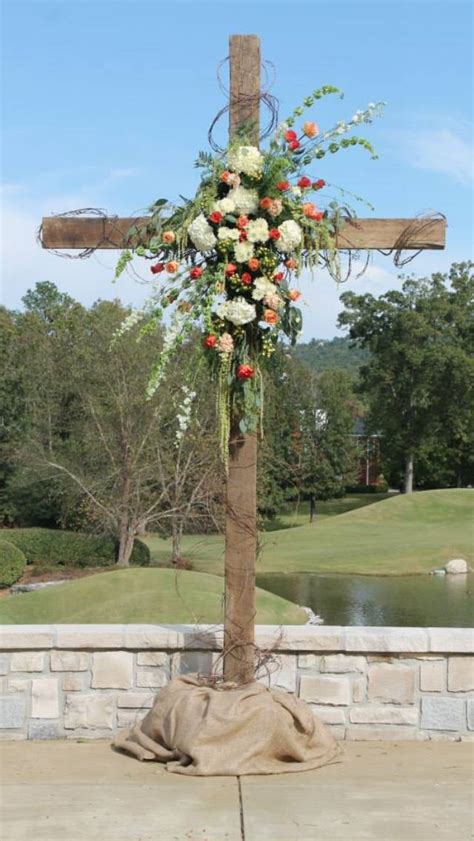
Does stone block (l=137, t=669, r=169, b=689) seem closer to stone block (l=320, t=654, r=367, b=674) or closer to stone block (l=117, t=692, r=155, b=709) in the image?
stone block (l=117, t=692, r=155, b=709)

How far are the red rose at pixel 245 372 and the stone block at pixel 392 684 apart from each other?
1870 millimetres

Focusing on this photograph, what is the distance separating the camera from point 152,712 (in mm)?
5719

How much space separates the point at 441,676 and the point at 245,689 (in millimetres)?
1252

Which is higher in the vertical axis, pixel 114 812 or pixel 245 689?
pixel 245 689

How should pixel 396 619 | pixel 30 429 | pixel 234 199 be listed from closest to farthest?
pixel 234 199 < pixel 396 619 < pixel 30 429

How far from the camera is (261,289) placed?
5.67 metres

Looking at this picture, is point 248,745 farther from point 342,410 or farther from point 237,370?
point 342,410

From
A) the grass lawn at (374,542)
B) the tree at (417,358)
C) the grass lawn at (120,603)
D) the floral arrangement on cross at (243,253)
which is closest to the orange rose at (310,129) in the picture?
the floral arrangement on cross at (243,253)

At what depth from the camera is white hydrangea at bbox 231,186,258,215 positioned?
570cm

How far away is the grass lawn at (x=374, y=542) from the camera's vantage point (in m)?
29.5

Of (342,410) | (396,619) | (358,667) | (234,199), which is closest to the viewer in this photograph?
(234,199)

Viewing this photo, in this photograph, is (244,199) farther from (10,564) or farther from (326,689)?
(10,564)

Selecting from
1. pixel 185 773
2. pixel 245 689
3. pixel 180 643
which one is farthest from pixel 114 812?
pixel 180 643

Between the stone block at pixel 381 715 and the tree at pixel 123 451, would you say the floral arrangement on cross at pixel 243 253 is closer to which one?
the stone block at pixel 381 715
